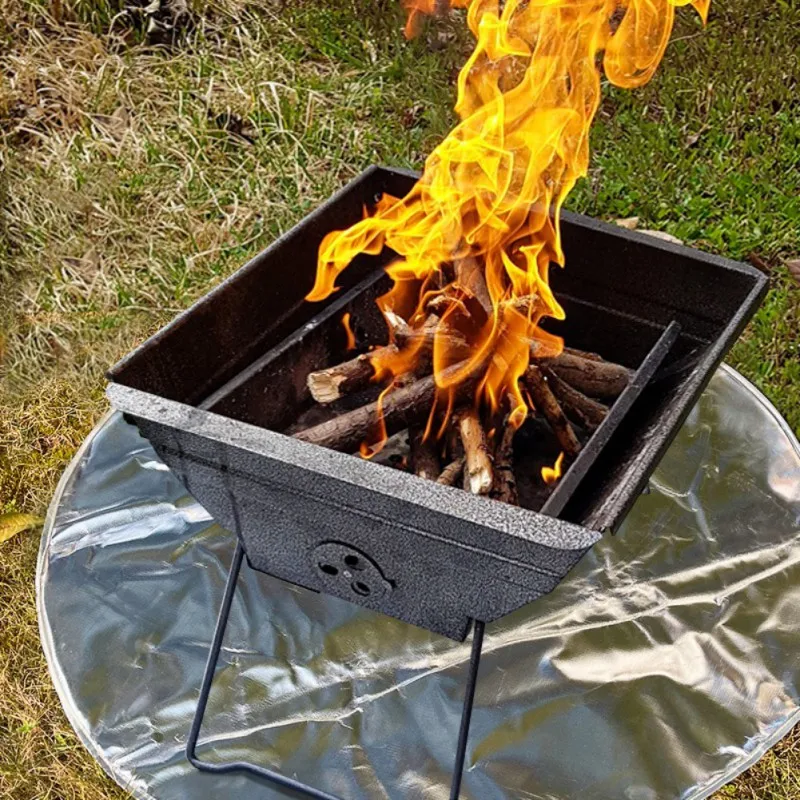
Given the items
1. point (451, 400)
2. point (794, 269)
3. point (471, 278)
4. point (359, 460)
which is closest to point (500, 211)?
point (471, 278)

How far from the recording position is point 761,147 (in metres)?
3.54

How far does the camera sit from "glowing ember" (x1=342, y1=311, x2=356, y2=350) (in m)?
2.13

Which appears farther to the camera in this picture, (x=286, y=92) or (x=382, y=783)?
(x=286, y=92)

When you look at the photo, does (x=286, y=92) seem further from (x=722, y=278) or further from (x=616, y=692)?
(x=616, y=692)

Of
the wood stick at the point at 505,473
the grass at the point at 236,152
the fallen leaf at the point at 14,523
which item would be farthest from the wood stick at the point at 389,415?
the grass at the point at 236,152

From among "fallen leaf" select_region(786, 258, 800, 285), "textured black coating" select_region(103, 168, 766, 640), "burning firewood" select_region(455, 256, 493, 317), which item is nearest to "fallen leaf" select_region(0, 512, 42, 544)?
"textured black coating" select_region(103, 168, 766, 640)

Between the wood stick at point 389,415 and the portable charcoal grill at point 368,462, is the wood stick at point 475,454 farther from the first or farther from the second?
the portable charcoal grill at point 368,462

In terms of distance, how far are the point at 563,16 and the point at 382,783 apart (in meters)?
1.58

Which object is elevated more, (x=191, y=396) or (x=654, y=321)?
(x=654, y=321)

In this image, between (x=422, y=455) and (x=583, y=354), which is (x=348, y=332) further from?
(x=583, y=354)

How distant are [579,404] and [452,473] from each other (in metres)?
0.39

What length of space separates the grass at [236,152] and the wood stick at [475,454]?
1.28 m

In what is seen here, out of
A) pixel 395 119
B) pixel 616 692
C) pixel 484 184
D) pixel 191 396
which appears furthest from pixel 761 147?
pixel 191 396

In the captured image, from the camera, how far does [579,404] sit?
207cm
